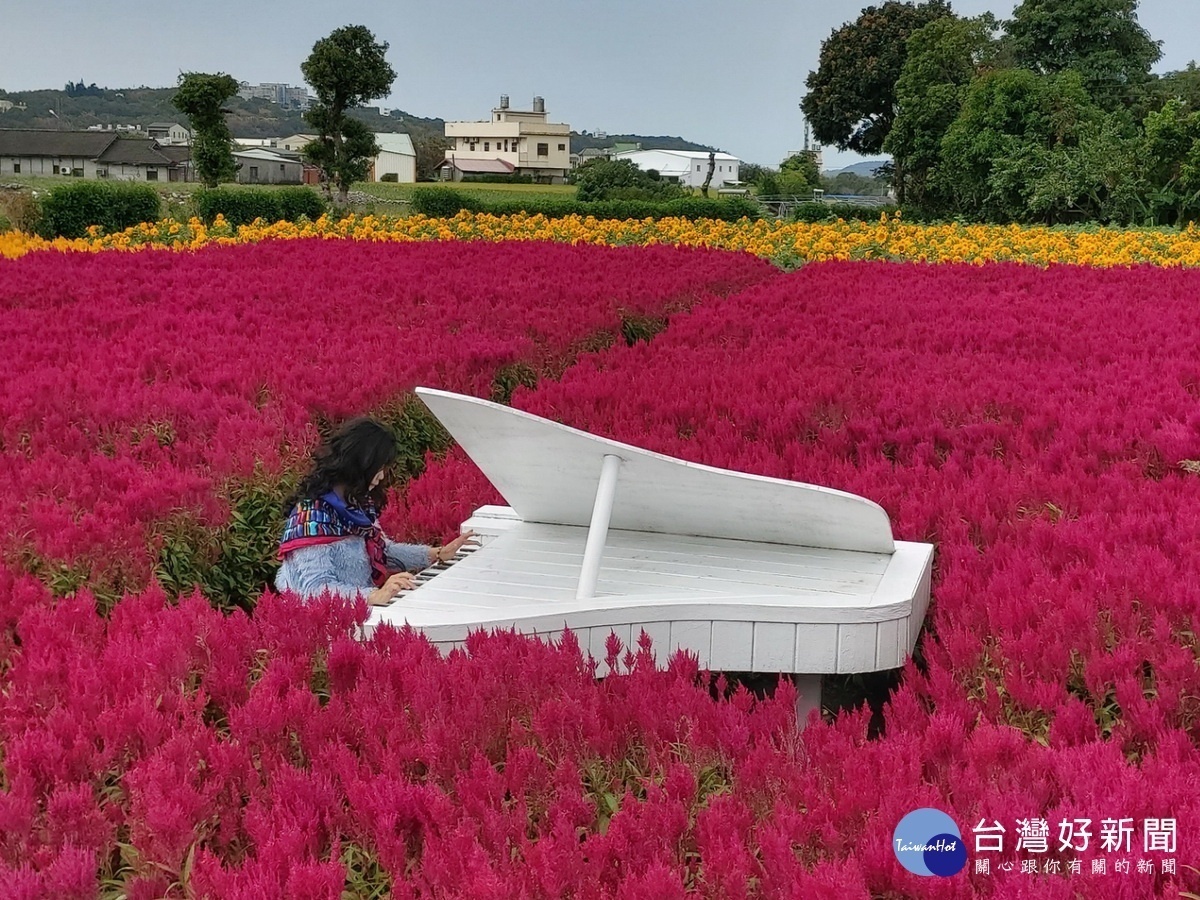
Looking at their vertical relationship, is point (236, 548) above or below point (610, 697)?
below

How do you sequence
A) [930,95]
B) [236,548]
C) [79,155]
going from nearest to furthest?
[236,548], [930,95], [79,155]

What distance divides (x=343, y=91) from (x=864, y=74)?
76.2ft

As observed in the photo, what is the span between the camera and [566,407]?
17.7 ft

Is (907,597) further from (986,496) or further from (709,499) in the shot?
(986,496)

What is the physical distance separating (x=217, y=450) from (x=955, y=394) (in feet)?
10.4

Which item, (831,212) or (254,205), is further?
(831,212)

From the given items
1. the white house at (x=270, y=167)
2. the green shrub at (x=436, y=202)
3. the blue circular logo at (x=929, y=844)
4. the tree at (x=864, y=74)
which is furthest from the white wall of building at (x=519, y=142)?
the blue circular logo at (x=929, y=844)

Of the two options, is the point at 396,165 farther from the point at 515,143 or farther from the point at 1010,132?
the point at 1010,132

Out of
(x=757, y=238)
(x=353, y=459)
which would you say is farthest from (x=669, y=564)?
(x=757, y=238)

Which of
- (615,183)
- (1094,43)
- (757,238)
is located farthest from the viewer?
(615,183)

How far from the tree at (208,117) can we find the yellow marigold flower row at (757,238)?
1078 cm

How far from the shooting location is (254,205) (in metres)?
25.3

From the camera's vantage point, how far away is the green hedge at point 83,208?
22297 millimetres

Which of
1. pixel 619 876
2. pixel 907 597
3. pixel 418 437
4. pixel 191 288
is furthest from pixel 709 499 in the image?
pixel 191 288
